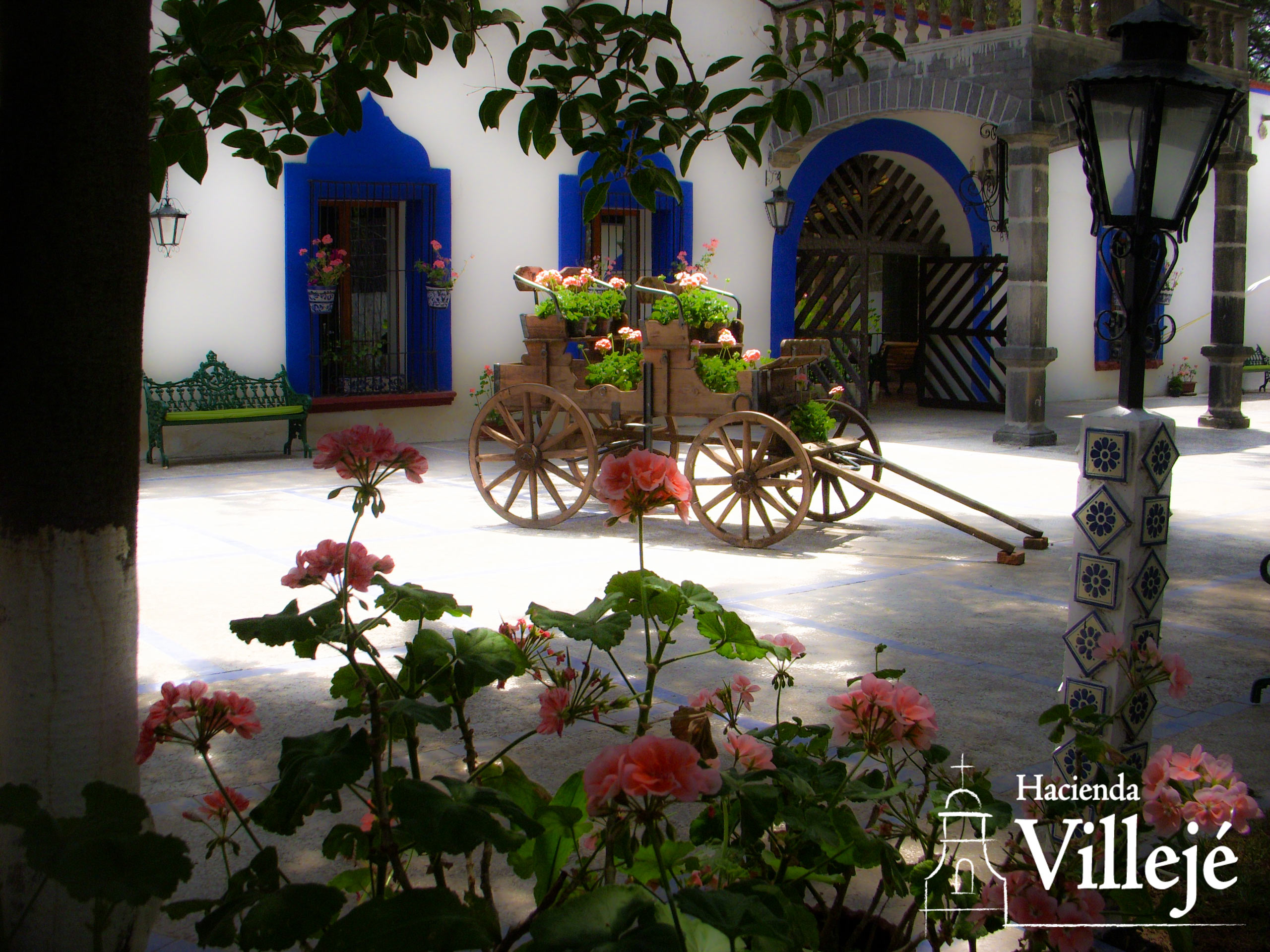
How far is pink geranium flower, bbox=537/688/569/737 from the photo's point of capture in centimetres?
193

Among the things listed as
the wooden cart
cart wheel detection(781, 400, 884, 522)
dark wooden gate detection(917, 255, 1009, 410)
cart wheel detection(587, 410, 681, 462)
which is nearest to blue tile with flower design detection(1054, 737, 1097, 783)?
the wooden cart

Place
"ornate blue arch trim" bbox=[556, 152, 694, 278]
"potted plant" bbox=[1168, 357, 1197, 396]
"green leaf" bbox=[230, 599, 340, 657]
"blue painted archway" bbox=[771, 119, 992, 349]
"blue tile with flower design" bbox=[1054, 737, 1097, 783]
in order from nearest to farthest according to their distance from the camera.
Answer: "green leaf" bbox=[230, 599, 340, 657], "blue tile with flower design" bbox=[1054, 737, 1097, 783], "ornate blue arch trim" bbox=[556, 152, 694, 278], "blue painted archway" bbox=[771, 119, 992, 349], "potted plant" bbox=[1168, 357, 1197, 396]

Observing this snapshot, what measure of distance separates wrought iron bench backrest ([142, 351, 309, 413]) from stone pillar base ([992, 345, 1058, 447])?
656 centimetres

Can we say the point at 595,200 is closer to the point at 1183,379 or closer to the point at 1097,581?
the point at 1097,581

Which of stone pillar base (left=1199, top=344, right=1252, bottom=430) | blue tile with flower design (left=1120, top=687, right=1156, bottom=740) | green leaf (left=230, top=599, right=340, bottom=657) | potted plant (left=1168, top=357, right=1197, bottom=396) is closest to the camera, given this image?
green leaf (left=230, top=599, right=340, bottom=657)

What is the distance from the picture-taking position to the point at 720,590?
6031mm

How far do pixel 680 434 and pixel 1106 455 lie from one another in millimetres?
4809

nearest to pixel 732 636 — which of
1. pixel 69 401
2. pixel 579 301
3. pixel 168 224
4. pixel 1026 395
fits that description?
pixel 69 401

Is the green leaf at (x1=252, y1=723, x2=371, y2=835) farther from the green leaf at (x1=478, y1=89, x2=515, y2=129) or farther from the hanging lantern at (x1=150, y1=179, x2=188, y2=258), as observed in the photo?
the hanging lantern at (x1=150, y1=179, x2=188, y2=258)

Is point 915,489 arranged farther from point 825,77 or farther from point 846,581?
point 825,77

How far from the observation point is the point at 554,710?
196cm

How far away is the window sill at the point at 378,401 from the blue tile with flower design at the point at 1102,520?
908 cm

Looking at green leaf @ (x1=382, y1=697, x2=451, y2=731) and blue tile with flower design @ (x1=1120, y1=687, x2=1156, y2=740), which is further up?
green leaf @ (x1=382, y1=697, x2=451, y2=731)

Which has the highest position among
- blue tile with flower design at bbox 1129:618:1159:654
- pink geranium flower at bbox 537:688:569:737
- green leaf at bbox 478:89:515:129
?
green leaf at bbox 478:89:515:129
